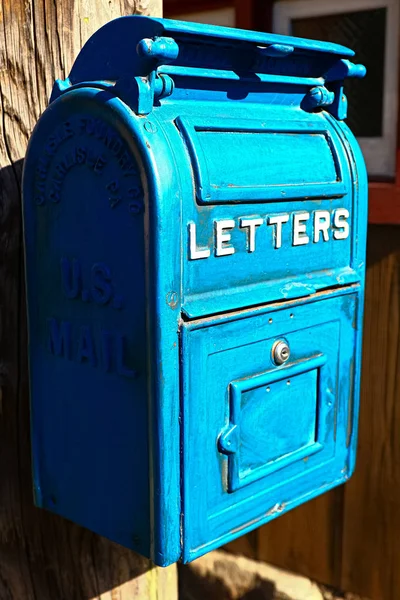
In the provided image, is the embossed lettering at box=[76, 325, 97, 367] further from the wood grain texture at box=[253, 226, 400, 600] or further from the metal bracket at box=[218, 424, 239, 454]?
the wood grain texture at box=[253, 226, 400, 600]

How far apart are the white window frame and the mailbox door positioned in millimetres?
1337

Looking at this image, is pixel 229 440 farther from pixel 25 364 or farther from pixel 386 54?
pixel 386 54

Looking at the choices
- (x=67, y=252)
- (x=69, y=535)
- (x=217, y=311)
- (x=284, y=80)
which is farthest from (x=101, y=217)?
(x=69, y=535)

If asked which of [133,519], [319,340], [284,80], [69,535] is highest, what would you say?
[284,80]

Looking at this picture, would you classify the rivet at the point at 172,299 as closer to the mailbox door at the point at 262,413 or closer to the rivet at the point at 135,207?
the mailbox door at the point at 262,413

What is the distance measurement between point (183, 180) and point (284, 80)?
438 mm

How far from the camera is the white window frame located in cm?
279

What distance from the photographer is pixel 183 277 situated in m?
1.32

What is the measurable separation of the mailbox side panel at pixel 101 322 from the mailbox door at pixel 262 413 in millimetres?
66

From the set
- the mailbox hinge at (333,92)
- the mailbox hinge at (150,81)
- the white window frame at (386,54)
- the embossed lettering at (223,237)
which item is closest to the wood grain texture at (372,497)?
the white window frame at (386,54)

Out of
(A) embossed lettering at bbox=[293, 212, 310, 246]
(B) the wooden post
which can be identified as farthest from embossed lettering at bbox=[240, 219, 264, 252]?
(B) the wooden post

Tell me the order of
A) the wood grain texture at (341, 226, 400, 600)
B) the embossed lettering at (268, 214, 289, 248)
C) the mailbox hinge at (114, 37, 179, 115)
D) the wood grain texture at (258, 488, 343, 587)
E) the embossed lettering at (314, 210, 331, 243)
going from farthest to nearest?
the wood grain texture at (258, 488, 343, 587) < the wood grain texture at (341, 226, 400, 600) < the embossed lettering at (314, 210, 331, 243) < the embossed lettering at (268, 214, 289, 248) < the mailbox hinge at (114, 37, 179, 115)

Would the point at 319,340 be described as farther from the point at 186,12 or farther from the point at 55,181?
the point at 186,12

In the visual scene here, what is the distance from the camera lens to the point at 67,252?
4.64 feet
